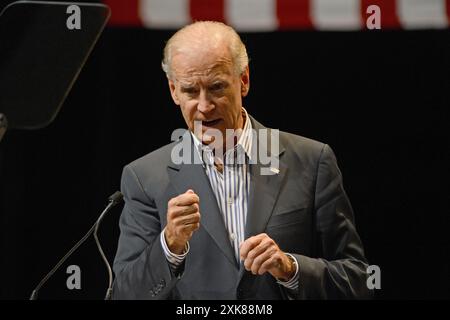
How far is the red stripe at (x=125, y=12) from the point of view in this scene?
2480mm

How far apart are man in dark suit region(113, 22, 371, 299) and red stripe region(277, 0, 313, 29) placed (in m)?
0.43

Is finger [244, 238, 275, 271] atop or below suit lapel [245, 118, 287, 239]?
below

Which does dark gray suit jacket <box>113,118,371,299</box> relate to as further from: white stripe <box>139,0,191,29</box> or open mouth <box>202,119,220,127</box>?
white stripe <box>139,0,191,29</box>

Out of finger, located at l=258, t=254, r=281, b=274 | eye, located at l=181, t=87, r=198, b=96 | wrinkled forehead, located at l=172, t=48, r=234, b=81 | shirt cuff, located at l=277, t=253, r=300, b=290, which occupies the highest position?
wrinkled forehead, located at l=172, t=48, r=234, b=81

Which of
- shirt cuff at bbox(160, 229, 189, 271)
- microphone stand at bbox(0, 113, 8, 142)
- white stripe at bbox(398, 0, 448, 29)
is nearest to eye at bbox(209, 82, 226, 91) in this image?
shirt cuff at bbox(160, 229, 189, 271)

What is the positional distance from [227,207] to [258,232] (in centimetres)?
11

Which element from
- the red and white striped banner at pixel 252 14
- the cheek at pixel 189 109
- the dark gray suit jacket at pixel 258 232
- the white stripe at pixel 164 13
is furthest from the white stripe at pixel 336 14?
the cheek at pixel 189 109

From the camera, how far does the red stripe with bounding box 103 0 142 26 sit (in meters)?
2.48

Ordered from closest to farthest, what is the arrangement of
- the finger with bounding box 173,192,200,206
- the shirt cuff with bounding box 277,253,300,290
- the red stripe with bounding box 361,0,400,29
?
the finger with bounding box 173,192,200,206 < the shirt cuff with bounding box 277,253,300,290 < the red stripe with bounding box 361,0,400,29

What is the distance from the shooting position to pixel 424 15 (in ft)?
8.15

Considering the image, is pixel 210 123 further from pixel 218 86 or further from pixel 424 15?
pixel 424 15

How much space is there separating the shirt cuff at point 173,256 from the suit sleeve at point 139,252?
1 cm
